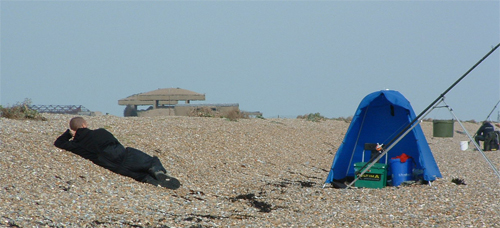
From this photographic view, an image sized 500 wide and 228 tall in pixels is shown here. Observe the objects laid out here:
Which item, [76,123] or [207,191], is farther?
[76,123]

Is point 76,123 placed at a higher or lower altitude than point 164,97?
lower

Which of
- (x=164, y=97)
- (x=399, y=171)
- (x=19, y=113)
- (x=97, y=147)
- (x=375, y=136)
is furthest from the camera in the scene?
(x=164, y=97)

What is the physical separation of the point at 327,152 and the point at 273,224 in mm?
9108

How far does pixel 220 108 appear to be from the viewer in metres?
25.0

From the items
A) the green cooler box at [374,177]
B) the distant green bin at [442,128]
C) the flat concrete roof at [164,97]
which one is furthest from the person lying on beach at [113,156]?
the flat concrete roof at [164,97]

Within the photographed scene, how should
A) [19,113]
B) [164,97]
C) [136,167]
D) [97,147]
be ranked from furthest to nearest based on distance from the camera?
[164,97]
[19,113]
[97,147]
[136,167]

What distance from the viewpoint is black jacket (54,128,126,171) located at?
966 cm

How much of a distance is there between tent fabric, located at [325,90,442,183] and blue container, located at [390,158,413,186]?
0.27m

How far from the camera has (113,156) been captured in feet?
31.7

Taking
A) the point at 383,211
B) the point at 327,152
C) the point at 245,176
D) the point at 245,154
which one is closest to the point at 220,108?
the point at 327,152

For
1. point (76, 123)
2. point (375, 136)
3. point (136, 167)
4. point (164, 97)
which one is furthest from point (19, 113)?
point (164, 97)

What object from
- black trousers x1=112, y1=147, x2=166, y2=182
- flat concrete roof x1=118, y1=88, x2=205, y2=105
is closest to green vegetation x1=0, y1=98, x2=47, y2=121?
black trousers x1=112, y1=147, x2=166, y2=182

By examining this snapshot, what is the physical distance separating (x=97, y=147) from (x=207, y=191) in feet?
7.66

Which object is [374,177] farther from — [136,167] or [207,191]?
[136,167]
